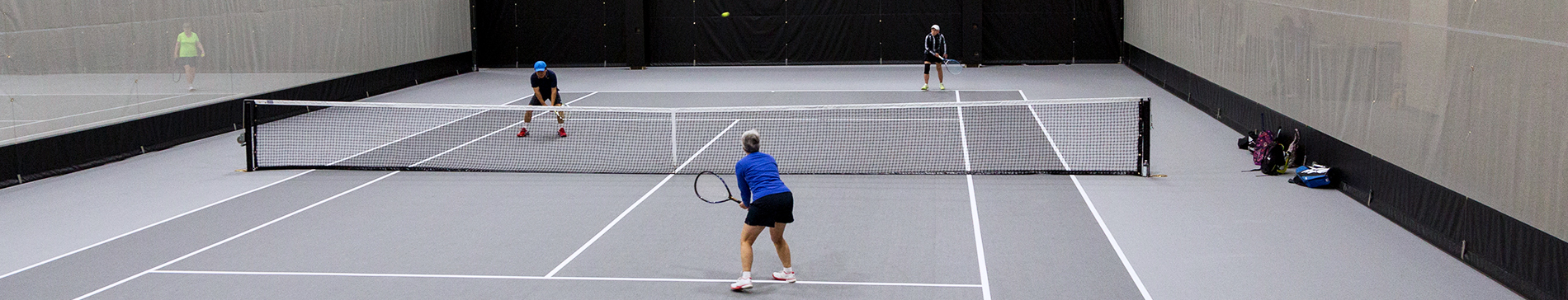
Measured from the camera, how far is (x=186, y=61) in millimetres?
17875

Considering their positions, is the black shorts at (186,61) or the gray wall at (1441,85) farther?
the black shorts at (186,61)

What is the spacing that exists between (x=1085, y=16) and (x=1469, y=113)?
22.8m

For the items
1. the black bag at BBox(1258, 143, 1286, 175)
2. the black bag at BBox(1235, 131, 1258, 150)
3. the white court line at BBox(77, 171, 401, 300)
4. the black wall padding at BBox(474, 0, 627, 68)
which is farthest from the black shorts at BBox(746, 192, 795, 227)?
the black wall padding at BBox(474, 0, 627, 68)

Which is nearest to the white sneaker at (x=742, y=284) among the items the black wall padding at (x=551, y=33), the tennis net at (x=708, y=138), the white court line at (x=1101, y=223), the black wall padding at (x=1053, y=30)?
the white court line at (x=1101, y=223)

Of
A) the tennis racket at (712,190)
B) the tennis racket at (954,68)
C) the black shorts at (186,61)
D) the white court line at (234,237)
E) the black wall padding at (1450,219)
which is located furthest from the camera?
the tennis racket at (954,68)

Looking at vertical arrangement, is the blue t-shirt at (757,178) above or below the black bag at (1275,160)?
above

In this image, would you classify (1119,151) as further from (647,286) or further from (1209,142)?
(647,286)

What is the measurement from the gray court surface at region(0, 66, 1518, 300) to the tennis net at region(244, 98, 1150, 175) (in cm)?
46

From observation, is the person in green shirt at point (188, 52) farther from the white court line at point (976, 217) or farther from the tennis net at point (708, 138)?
the white court line at point (976, 217)

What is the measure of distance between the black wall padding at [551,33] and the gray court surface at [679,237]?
1802 centimetres

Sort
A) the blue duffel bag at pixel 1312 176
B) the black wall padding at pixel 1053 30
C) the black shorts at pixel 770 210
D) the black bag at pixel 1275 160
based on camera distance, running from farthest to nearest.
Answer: the black wall padding at pixel 1053 30
the black bag at pixel 1275 160
the blue duffel bag at pixel 1312 176
the black shorts at pixel 770 210

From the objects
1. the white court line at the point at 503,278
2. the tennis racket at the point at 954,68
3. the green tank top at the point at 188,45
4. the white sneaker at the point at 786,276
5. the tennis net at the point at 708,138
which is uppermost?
the green tank top at the point at 188,45

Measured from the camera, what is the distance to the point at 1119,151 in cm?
1479

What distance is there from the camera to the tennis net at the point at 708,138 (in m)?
14.1
